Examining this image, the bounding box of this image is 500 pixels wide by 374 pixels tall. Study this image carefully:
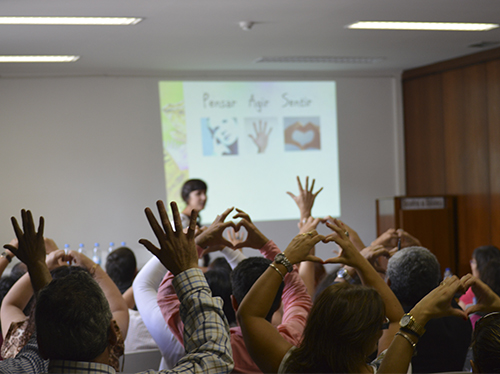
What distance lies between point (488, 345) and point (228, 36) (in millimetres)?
4441

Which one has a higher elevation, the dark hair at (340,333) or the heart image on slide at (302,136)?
the heart image on slide at (302,136)

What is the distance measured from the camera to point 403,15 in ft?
15.4

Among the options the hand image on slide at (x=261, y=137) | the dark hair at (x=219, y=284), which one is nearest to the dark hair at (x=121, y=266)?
the dark hair at (x=219, y=284)

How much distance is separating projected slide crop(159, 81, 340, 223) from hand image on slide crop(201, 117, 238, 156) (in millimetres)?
13

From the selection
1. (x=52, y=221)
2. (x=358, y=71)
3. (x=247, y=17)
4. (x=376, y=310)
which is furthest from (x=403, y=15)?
(x=52, y=221)

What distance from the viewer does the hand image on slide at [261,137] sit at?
7082mm

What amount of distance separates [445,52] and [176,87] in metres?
3.41

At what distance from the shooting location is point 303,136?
7273 mm

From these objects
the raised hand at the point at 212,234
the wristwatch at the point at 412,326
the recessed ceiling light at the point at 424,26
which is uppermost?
the recessed ceiling light at the point at 424,26

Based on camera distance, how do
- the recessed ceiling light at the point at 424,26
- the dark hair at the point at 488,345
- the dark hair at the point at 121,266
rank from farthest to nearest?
the recessed ceiling light at the point at 424,26 → the dark hair at the point at 121,266 → the dark hair at the point at 488,345

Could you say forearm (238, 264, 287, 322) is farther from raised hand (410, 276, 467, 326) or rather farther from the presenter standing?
the presenter standing

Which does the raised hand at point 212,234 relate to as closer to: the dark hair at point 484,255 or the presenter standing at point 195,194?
the dark hair at point 484,255

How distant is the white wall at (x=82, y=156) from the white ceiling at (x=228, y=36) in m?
0.28

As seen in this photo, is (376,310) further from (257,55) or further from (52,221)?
(52,221)
